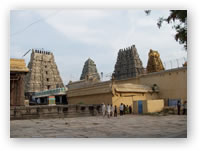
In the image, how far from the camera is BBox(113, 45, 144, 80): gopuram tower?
1560 inches

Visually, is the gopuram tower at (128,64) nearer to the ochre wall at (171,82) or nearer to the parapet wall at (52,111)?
the ochre wall at (171,82)

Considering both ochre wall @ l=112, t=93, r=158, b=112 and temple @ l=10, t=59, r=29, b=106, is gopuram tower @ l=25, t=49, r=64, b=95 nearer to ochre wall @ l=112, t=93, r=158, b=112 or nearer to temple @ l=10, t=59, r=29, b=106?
ochre wall @ l=112, t=93, r=158, b=112

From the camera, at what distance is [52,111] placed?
49.6 ft

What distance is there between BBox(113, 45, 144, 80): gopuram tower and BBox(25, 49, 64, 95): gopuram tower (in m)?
14.6

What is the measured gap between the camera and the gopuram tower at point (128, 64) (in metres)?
39.6

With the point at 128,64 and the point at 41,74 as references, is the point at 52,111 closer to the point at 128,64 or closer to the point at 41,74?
A: the point at 128,64

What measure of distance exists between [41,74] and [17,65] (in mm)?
30459

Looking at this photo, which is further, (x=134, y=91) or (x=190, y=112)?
(x=134, y=91)

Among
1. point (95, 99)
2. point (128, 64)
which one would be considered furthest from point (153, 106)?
point (128, 64)

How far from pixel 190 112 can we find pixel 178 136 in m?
0.99

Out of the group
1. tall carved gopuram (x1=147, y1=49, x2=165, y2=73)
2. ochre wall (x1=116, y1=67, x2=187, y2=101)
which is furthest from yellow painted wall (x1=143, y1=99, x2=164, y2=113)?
tall carved gopuram (x1=147, y1=49, x2=165, y2=73)

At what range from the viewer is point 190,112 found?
734 centimetres

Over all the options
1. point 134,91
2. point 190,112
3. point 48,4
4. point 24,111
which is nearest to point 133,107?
point 134,91
